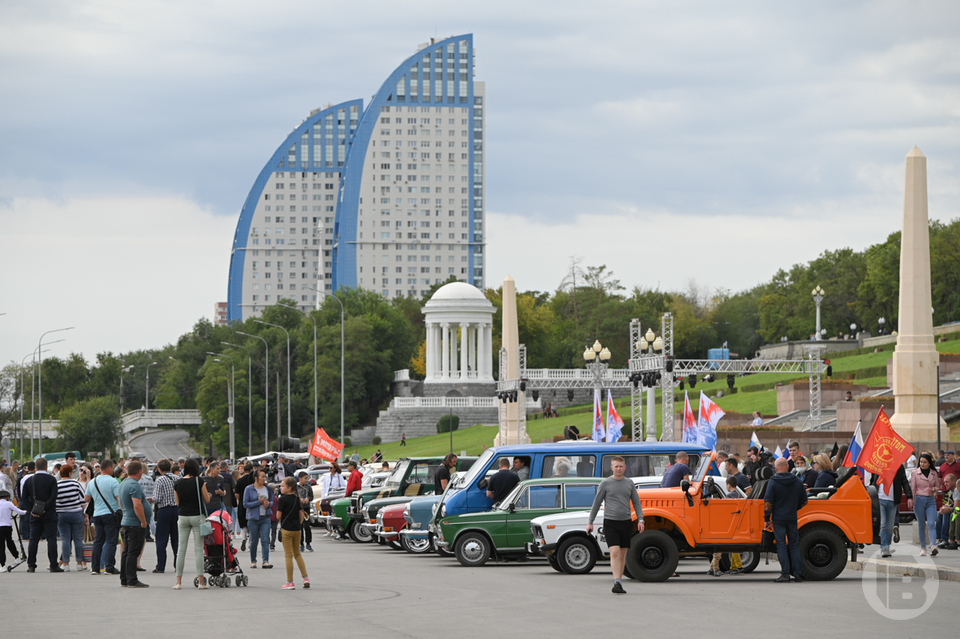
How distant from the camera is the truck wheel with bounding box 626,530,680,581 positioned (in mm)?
16406

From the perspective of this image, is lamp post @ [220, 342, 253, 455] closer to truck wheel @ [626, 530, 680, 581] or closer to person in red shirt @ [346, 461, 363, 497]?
person in red shirt @ [346, 461, 363, 497]

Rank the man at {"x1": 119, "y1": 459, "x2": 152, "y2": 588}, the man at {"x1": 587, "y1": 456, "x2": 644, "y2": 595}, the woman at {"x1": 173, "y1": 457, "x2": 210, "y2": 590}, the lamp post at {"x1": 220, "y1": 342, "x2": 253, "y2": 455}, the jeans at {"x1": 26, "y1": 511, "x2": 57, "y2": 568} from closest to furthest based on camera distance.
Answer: the man at {"x1": 587, "y1": 456, "x2": 644, "y2": 595} < the woman at {"x1": 173, "y1": 457, "x2": 210, "y2": 590} < the man at {"x1": 119, "y1": 459, "x2": 152, "y2": 588} < the jeans at {"x1": 26, "y1": 511, "x2": 57, "y2": 568} < the lamp post at {"x1": 220, "y1": 342, "x2": 253, "y2": 455}

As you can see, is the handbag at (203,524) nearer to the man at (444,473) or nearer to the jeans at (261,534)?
the jeans at (261,534)

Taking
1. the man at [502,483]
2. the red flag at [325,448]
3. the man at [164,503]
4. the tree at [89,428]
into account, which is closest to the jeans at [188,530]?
the man at [164,503]

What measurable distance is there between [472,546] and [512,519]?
33.0 inches

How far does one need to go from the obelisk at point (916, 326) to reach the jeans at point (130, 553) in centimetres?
2180

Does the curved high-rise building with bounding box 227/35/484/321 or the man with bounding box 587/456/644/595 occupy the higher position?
the curved high-rise building with bounding box 227/35/484/321

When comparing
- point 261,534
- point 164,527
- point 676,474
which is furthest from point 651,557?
point 164,527

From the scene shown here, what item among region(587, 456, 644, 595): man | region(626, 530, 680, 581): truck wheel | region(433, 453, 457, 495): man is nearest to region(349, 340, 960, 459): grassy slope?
region(433, 453, 457, 495): man

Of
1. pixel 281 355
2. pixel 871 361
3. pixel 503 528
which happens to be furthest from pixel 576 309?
pixel 503 528

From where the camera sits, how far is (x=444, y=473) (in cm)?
2425

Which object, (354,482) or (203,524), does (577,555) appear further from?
(354,482)

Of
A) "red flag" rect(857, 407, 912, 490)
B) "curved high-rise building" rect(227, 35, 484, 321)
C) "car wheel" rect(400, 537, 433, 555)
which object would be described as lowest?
"car wheel" rect(400, 537, 433, 555)

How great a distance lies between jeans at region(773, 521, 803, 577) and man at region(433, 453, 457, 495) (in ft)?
29.4
